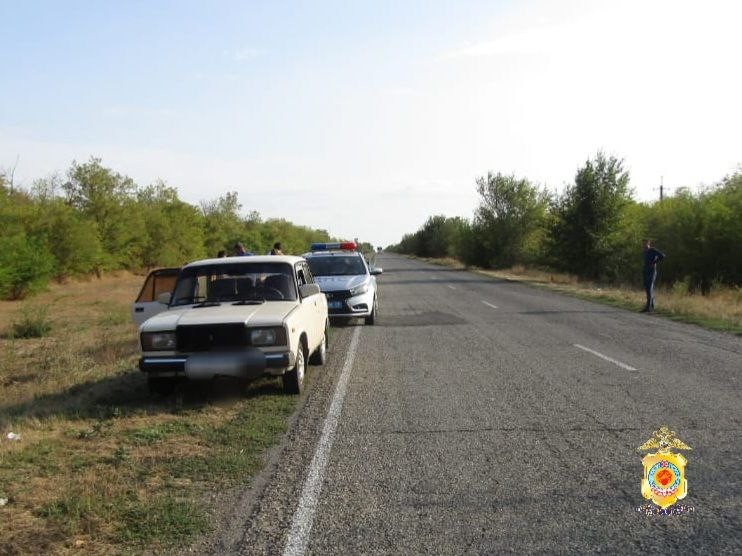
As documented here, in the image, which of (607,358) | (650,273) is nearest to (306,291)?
(607,358)

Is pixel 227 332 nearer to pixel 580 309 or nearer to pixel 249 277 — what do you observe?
pixel 249 277

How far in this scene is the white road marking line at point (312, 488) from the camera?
154 inches

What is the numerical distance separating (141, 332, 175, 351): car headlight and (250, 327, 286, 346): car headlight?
36.0 inches

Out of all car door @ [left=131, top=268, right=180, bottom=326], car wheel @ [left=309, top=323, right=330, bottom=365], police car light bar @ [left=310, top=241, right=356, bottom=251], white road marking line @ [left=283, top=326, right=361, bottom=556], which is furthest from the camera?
police car light bar @ [left=310, top=241, right=356, bottom=251]

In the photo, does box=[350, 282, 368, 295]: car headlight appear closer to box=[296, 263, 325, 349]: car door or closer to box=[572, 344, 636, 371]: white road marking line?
box=[296, 263, 325, 349]: car door

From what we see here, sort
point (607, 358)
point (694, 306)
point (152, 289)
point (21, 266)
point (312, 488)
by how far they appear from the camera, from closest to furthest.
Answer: point (312, 488)
point (607, 358)
point (152, 289)
point (694, 306)
point (21, 266)

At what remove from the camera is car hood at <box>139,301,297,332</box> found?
7.32 meters

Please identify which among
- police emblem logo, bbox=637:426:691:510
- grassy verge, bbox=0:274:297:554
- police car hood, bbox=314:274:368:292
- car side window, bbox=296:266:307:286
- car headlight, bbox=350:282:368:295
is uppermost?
car side window, bbox=296:266:307:286

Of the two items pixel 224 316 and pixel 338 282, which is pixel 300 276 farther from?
pixel 338 282

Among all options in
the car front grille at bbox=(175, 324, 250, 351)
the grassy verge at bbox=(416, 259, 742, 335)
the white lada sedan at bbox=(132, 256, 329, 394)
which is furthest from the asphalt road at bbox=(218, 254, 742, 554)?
the grassy verge at bbox=(416, 259, 742, 335)

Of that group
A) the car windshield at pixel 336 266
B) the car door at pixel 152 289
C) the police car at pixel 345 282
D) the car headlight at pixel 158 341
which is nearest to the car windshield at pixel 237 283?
the car headlight at pixel 158 341

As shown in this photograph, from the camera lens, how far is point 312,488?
15.7ft

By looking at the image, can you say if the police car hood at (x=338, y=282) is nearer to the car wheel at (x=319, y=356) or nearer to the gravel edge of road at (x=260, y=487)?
the car wheel at (x=319, y=356)

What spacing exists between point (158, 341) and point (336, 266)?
340 inches
